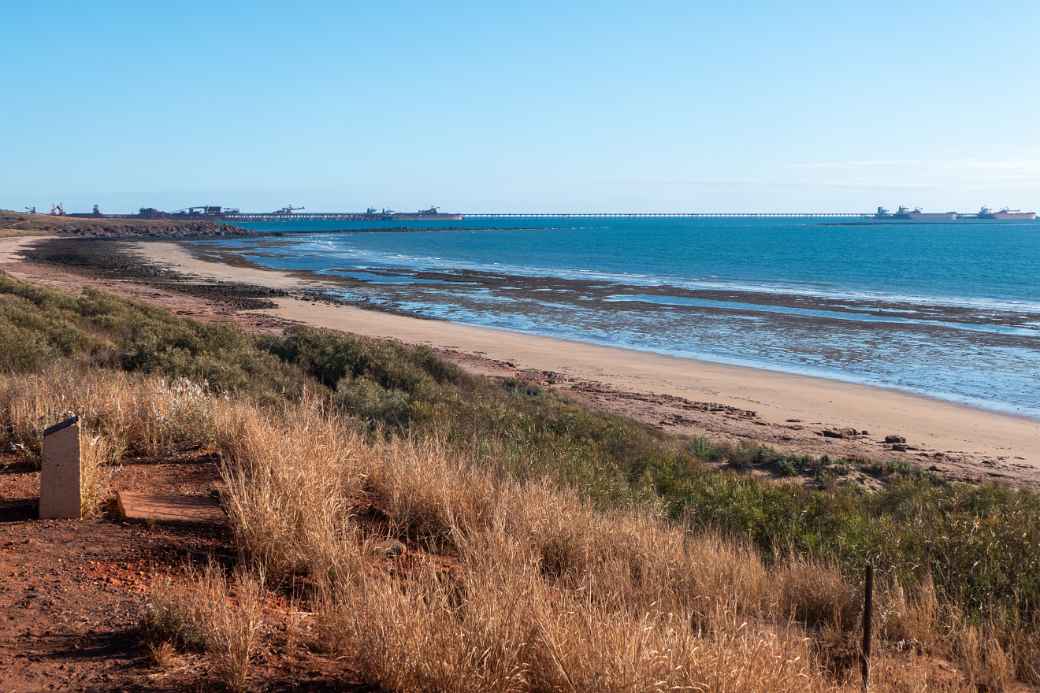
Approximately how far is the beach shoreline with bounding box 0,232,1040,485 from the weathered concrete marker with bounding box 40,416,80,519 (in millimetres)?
13660

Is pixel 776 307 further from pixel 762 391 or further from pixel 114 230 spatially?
pixel 114 230

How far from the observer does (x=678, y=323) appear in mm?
38625

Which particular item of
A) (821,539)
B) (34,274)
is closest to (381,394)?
(821,539)

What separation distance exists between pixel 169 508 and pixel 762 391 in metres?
19.5

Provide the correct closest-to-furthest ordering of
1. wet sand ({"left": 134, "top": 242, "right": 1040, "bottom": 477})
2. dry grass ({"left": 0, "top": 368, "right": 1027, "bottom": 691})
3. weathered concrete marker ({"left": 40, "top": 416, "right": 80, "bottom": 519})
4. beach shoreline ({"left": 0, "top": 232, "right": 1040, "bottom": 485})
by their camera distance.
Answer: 1. dry grass ({"left": 0, "top": 368, "right": 1027, "bottom": 691})
2. weathered concrete marker ({"left": 40, "top": 416, "right": 80, "bottom": 519})
3. beach shoreline ({"left": 0, "top": 232, "right": 1040, "bottom": 485})
4. wet sand ({"left": 134, "top": 242, "right": 1040, "bottom": 477})

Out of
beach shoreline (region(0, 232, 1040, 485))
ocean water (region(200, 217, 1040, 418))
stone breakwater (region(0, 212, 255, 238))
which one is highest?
stone breakwater (region(0, 212, 255, 238))

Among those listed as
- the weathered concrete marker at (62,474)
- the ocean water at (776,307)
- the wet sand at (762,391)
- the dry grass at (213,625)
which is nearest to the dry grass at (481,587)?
the dry grass at (213,625)

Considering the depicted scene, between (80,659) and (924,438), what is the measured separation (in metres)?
18.3

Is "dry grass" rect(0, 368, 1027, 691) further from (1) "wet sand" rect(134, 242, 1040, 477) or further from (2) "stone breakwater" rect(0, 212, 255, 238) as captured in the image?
(2) "stone breakwater" rect(0, 212, 255, 238)

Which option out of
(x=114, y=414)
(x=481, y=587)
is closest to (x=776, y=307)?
(x=114, y=414)

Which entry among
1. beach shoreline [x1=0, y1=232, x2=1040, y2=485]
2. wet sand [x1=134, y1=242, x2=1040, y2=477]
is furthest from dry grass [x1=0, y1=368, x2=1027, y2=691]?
wet sand [x1=134, y1=242, x2=1040, y2=477]

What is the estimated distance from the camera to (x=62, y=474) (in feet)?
20.6

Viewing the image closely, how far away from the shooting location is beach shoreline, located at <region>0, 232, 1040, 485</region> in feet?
57.8

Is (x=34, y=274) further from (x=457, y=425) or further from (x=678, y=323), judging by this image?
(x=457, y=425)
